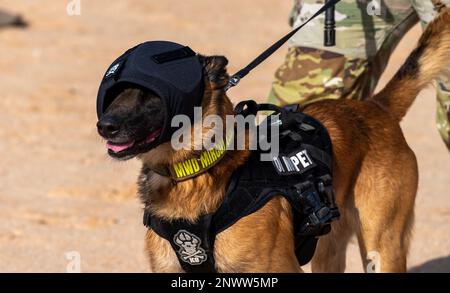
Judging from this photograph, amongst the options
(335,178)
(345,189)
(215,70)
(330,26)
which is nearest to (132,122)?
(215,70)

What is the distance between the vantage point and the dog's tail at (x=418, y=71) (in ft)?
16.3

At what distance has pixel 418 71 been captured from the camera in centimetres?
503

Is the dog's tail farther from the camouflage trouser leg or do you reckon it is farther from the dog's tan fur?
the camouflage trouser leg

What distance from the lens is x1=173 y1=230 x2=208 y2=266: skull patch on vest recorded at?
4020 mm

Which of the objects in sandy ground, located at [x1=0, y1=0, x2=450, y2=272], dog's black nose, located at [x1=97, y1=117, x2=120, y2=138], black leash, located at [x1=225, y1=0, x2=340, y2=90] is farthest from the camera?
sandy ground, located at [x1=0, y1=0, x2=450, y2=272]

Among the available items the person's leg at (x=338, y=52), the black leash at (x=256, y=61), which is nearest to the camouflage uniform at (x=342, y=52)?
the person's leg at (x=338, y=52)

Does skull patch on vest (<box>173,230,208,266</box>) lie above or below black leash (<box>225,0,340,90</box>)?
below

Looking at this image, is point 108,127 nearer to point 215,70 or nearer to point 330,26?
point 215,70

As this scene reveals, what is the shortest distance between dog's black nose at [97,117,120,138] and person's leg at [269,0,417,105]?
1737 millimetres

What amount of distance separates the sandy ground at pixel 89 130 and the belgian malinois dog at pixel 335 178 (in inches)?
54.6

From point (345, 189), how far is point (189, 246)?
0.90m

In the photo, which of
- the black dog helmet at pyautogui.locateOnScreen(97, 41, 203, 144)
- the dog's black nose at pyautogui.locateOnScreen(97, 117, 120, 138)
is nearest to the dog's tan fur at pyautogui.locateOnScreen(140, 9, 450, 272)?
the black dog helmet at pyautogui.locateOnScreen(97, 41, 203, 144)

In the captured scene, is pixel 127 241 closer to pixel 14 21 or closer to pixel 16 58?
pixel 16 58
